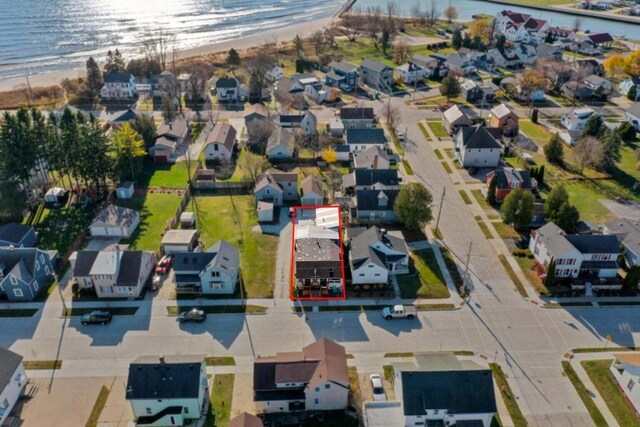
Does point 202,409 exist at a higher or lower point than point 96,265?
lower

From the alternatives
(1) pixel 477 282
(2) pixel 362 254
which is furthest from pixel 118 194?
(1) pixel 477 282

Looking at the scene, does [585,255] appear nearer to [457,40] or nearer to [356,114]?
[356,114]

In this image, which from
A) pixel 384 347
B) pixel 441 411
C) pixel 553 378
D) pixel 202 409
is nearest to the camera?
pixel 441 411

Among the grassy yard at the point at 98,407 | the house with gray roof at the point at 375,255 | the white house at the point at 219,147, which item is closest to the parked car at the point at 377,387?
the house with gray roof at the point at 375,255

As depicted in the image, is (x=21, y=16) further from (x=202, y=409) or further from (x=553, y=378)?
(x=553, y=378)

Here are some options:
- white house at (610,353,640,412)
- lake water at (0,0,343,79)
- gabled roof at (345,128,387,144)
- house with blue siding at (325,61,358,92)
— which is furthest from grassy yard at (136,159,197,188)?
lake water at (0,0,343,79)

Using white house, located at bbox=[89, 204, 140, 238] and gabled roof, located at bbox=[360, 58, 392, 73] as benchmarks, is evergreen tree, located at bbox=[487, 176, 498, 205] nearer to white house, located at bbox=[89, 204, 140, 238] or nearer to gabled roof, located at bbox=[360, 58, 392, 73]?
white house, located at bbox=[89, 204, 140, 238]

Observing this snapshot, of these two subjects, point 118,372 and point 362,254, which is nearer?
point 118,372

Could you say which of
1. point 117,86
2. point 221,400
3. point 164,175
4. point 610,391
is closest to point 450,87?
point 164,175

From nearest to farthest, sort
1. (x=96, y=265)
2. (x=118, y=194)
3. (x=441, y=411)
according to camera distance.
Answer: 1. (x=441, y=411)
2. (x=96, y=265)
3. (x=118, y=194)
